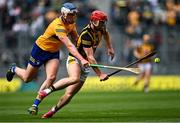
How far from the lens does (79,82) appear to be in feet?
56.1

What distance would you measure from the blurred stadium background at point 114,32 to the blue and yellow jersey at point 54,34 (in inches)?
609

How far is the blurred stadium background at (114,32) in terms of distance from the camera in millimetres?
33750

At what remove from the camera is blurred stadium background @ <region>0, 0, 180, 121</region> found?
1329 inches

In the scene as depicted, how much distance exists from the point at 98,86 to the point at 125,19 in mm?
3553

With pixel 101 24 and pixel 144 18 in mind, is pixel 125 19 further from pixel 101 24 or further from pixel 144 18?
pixel 101 24

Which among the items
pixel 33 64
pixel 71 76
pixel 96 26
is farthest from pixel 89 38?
pixel 33 64

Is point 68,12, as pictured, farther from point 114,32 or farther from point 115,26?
point 115,26

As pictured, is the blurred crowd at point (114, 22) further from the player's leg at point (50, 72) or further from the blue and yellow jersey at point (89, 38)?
the blue and yellow jersey at point (89, 38)

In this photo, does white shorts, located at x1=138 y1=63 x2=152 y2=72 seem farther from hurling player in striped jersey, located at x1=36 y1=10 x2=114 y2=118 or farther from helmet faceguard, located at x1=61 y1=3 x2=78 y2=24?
helmet faceguard, located at x1=61 y1=3 x2=78 y2=24

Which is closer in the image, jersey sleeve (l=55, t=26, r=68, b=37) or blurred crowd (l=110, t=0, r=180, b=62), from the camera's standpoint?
jersey sleeve (l=55, t=26, r=68, b=37)

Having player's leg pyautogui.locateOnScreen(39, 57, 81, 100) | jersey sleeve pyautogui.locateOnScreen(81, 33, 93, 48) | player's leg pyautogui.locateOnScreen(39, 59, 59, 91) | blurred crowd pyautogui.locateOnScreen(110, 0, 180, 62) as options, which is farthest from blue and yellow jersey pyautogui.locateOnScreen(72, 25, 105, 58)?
blurred crowd pyautogui.locateOnScreen(110, 0, 180, 62)

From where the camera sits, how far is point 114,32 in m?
34.5

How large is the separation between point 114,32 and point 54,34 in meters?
17.0

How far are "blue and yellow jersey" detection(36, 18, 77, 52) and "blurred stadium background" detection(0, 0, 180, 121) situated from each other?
50.8 feet
